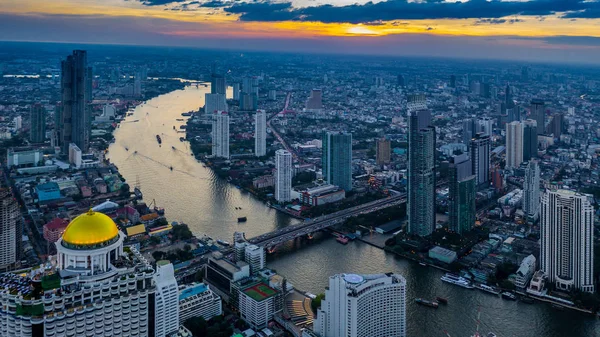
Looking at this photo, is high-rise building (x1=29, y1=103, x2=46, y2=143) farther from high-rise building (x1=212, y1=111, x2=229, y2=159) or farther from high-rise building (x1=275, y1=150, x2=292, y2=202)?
high-rise building (x1=275, y1=150, x2=292, y2=202)

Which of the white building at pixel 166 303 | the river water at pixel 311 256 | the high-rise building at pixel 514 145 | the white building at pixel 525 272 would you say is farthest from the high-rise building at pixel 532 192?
the white building at pixel 166 303

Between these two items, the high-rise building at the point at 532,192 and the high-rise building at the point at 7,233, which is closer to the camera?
the high-rise building at the point at 7,233

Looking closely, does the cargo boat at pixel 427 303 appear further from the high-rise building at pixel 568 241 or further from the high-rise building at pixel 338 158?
the high-rise building at pixel 338 158

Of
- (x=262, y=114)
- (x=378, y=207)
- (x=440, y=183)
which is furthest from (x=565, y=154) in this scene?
(x=262, y=114)

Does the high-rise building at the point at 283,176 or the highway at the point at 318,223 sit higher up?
the high-rise building at the point at 283,176

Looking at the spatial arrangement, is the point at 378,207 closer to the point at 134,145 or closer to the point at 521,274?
the point at 521,274
